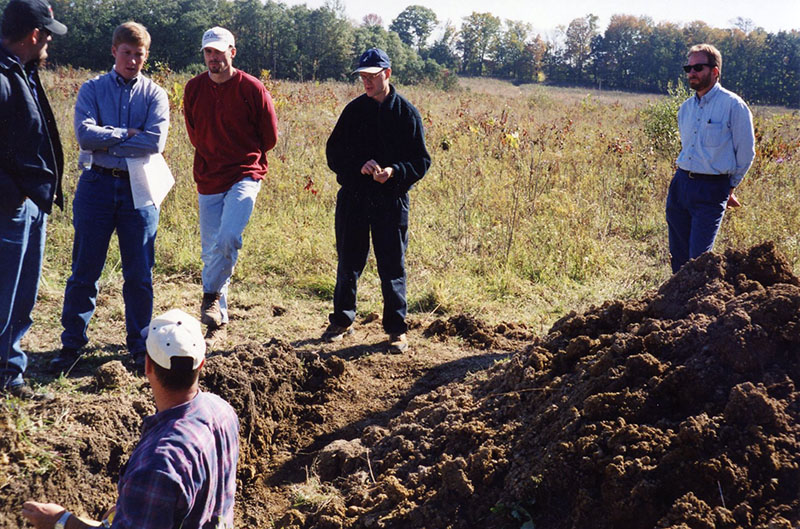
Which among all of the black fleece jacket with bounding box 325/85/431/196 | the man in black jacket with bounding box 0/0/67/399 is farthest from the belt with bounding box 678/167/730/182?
the man in black jacket with bounding box 0/0/67/399

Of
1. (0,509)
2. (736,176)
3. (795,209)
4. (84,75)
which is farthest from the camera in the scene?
(84,75)

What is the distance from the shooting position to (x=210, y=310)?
5.15 metres

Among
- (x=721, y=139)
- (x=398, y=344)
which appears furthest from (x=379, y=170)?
(x=721, y=139)

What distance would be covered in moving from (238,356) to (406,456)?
56.4 inches

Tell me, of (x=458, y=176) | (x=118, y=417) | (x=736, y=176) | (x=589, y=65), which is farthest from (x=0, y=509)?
(x=589, y=65)

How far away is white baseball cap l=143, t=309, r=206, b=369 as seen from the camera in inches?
83.6

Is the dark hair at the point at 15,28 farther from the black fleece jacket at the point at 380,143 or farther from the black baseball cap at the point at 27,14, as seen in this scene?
the black fleece jacket at the point at 380,143

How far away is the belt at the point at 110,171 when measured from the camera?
4.32m

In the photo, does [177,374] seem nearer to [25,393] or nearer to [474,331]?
[25,393]

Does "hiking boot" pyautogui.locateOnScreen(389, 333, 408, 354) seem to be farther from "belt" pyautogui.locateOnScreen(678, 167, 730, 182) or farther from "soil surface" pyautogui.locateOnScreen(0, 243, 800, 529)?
"belt" pyautogui.locateOnScreen(678, 167, 730, 182)

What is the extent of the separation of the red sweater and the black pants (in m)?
0.80

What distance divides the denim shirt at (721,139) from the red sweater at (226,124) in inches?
128

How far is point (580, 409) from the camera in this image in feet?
10.3

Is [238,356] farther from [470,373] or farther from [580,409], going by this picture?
[580,409]
